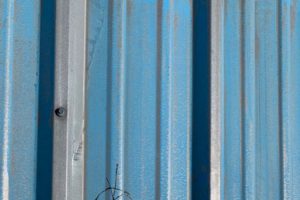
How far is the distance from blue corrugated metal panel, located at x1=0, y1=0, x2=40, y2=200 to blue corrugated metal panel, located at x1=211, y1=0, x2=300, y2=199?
0.74m

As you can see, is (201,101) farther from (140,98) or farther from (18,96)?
(18,96)

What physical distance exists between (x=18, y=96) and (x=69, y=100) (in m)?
0.19

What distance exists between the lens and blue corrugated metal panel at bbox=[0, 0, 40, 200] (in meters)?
2.30

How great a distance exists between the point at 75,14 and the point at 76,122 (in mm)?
425

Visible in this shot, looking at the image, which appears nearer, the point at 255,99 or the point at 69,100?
the point at 69,100

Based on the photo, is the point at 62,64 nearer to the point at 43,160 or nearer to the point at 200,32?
the point at 43,160

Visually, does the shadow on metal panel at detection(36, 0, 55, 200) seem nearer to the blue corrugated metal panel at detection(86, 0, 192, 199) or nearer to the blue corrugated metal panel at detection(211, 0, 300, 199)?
the blue corrugated metal panel at detection(86, 0, 192, 199)

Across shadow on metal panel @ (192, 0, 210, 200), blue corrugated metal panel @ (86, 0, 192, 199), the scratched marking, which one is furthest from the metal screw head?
shadow on metal panel @ (192, 0, 210, 200)

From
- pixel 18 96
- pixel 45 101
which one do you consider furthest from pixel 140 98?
pixel 18 96

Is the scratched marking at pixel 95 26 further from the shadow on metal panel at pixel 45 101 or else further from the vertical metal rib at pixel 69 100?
the shadow on metal panel at pixel 45 101

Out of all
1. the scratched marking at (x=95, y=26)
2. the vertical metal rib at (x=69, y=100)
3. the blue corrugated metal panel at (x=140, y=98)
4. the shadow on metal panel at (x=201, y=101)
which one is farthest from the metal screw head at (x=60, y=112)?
the shadow on metal panel at (x=201, y=101)

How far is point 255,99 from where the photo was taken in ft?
8.71

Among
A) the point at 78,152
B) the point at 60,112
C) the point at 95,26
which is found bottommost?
the point at 78,152

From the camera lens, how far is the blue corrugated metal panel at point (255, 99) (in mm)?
2578
